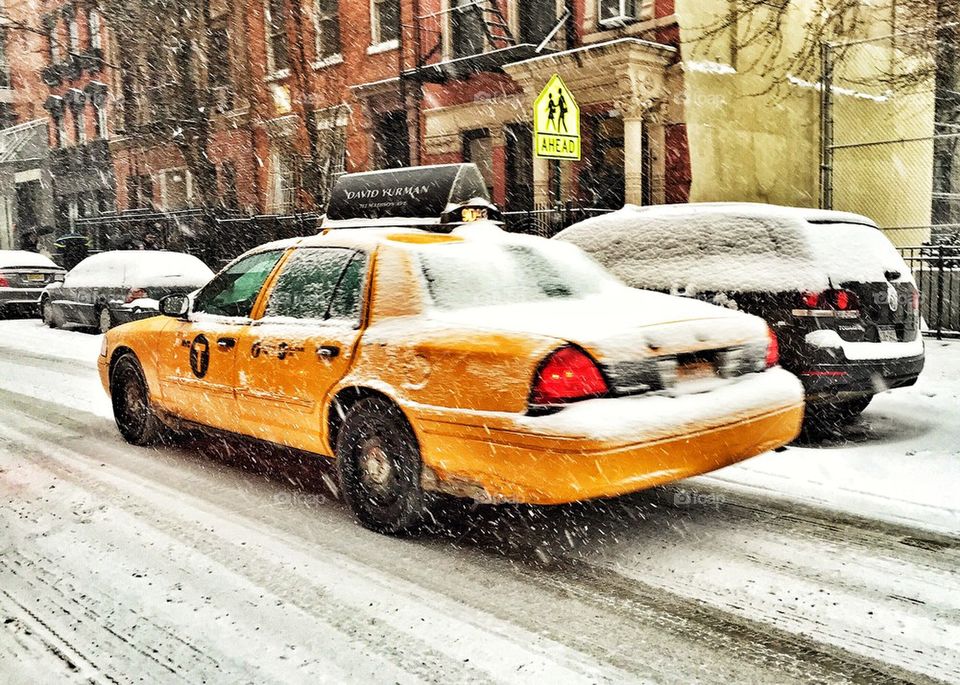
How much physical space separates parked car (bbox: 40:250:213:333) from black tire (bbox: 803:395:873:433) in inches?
409

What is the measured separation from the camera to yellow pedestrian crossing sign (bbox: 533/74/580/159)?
948 cm

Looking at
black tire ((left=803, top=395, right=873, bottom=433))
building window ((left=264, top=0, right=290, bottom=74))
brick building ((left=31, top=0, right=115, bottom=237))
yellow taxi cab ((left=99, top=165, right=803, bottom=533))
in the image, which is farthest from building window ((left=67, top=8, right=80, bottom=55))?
black tire ((left=803, top=395, right=873, bottom=433))

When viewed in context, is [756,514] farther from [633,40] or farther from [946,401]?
[633,40]

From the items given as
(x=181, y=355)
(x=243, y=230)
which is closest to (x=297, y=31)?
(x=243, y=230)

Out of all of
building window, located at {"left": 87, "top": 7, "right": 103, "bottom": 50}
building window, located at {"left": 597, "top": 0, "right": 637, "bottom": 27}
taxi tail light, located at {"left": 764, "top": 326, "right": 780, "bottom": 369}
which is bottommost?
taxi tail light, located at {"left": 764, "top": 326, "right": 780, "bottom": 369}

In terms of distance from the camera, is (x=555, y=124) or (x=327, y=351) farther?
(x=555, y=124)

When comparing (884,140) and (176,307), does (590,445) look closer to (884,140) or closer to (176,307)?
(176,307)

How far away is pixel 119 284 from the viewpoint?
14.6m

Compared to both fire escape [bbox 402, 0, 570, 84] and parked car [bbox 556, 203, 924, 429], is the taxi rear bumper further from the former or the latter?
fire escape [bbox 402, 0, 570, 84]

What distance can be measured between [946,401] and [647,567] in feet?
16.6

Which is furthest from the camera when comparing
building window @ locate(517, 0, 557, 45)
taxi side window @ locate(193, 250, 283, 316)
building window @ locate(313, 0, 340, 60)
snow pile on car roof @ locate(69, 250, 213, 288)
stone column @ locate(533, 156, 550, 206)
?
building window @ locate(313, 0, 340, 60)

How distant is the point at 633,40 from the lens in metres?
14.2

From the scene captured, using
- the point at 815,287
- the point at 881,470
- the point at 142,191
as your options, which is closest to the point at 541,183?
the point at 815,287

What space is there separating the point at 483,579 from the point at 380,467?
89 centimetres
